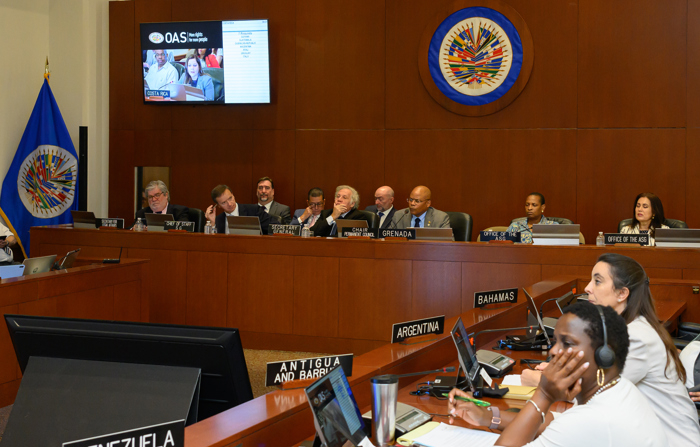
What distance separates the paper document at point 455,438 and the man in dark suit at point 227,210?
4.75 metres

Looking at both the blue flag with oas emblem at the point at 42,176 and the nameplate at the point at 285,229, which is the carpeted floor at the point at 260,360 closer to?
the nameplate at the point at 285,229

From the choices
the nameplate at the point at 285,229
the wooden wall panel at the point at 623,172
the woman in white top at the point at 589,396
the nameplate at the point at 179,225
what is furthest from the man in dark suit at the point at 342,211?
the woman in white top at the point at 589,396

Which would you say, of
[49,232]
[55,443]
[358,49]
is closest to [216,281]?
[49,232]

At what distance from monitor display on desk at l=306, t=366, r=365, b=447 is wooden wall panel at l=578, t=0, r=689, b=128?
234 inches

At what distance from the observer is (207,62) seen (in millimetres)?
7438

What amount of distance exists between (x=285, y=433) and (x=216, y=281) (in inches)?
161

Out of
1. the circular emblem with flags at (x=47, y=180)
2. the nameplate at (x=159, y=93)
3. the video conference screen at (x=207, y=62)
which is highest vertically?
the video conference screen at (x=207, y=62)

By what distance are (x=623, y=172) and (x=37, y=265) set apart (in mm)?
5450

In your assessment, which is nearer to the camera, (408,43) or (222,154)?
(408,43)

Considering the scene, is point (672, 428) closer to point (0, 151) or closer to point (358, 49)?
point (358, 49)

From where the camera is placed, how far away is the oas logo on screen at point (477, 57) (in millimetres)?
6840

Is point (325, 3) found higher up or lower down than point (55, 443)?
higher up

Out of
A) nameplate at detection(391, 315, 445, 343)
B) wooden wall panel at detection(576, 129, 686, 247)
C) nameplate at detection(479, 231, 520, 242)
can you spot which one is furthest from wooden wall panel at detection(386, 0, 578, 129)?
nameplate at detection(391, 315, 445, 343)

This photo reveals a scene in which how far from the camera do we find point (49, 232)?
241 inches
